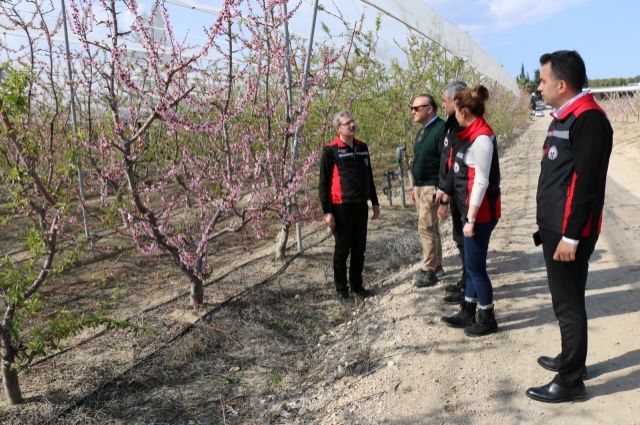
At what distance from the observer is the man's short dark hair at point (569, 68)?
2.31m

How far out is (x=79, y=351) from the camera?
3.89 metres

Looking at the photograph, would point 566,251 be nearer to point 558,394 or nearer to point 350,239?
point 558,394

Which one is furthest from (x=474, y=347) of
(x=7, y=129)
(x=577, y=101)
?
(x=7, y=129)

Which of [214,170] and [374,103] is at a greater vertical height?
[374,103]

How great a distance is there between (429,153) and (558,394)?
2.17 meters

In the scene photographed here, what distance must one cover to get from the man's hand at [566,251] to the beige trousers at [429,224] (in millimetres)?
1968

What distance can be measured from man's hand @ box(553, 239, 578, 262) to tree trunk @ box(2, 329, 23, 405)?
10.1 ft

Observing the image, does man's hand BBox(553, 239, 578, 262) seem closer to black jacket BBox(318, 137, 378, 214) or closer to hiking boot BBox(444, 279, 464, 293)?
hiking boot BBox(444, 279, 464, 293)

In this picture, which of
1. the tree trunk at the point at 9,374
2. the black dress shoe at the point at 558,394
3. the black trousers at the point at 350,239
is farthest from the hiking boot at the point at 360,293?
the tree trunk at the point at 9,374

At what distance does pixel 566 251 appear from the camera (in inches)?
91.2

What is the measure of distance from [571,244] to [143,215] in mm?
2972

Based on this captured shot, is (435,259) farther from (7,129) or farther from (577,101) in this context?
(7,129)

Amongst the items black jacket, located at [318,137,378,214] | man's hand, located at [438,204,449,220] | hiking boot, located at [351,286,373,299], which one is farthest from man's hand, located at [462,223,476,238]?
hiking boot, located at [351,286,373,299]

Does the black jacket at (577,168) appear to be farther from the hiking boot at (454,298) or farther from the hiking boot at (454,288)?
the hiking boot at (454,288)
